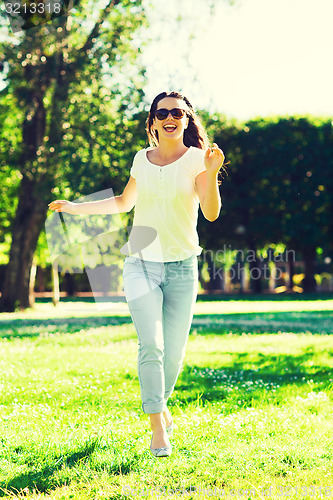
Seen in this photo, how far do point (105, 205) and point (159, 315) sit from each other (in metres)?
1.16

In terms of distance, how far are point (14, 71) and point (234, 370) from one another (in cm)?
1721

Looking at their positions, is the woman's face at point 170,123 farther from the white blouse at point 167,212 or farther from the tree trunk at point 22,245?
the tree trunk at point 22,245

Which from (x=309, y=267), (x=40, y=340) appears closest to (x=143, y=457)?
(x=40, y=340)

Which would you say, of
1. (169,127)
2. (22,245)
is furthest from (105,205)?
(22,245)

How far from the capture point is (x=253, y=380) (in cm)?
802

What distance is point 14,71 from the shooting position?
2230cm

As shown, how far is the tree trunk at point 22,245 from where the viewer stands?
81.1 ft

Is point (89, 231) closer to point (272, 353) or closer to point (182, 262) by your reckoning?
point (272, 353)

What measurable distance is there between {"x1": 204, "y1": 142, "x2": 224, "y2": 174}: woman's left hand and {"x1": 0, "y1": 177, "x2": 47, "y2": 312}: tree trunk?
20.8m

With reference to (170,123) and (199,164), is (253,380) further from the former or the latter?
(170,123)

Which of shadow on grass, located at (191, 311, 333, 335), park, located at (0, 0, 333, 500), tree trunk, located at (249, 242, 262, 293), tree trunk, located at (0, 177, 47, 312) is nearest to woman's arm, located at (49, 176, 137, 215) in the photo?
park, located at (0, 0, 333, 500)

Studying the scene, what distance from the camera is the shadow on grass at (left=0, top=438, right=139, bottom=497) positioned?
12.6 feet

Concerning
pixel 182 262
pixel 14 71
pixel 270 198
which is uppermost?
pixel 14 71

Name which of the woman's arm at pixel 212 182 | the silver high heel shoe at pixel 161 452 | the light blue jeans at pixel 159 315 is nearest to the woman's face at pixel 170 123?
the woman's arm at pixel 212 182
